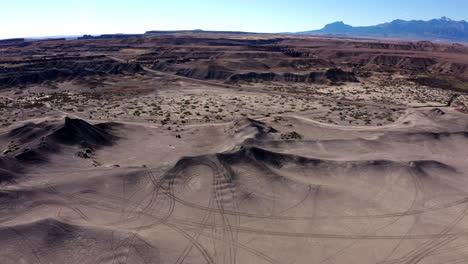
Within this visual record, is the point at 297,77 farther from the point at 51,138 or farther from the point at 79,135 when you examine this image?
the point at 51,138

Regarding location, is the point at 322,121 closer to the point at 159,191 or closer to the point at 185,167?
the point at 185,167

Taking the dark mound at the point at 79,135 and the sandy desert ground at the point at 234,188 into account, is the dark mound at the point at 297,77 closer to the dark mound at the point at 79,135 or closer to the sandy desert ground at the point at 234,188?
the sandy desert ground at the point at 234,188

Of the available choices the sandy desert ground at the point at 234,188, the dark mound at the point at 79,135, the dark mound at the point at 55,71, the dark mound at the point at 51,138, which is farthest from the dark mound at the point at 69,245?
the dark mound at the point at 55,71

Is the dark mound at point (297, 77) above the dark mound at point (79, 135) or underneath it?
above

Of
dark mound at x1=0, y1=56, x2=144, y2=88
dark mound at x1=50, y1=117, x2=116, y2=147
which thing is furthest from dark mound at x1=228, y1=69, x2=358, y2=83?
dark mound at x1=50, y1=117, x2=116, y2=147

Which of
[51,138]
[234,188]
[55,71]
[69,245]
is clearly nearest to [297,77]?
[234,188]

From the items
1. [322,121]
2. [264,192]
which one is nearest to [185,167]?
[264,192]

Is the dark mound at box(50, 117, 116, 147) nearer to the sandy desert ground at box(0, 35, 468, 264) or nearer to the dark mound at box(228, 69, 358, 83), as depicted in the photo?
the sandy desert ground at box(0, 35, 468, 264)

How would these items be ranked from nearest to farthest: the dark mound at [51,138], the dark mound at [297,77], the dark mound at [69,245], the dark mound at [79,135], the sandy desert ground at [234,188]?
the dark mound at [69,245] → the sandy desert ground at [234,188] → the dark mound at [51,138] → the dark mound at [79,135] → the dark mound at [297,77]
